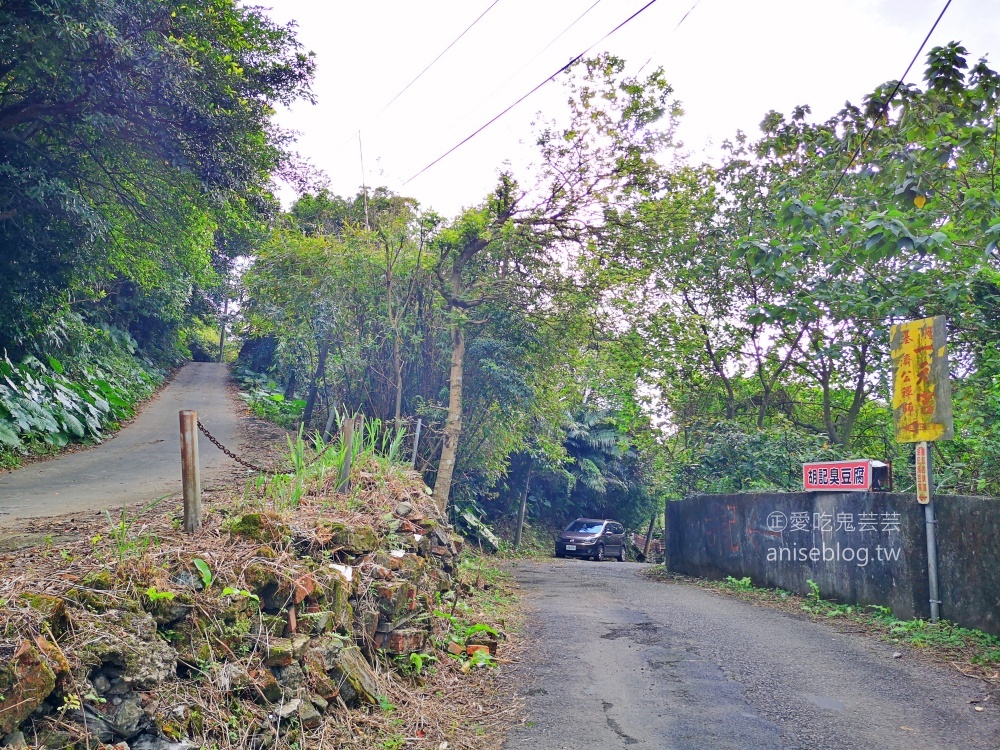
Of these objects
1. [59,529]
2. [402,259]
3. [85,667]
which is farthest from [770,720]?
[402,259]

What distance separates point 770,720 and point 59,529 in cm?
589

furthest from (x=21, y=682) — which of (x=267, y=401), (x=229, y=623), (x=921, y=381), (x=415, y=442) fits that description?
(x=267, y=401)

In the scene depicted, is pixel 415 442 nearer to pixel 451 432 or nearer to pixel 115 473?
pixel 451 432

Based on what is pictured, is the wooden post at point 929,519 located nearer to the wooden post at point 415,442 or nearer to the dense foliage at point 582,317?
the dense foliage at point 582,317

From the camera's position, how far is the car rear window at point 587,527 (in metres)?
25.5

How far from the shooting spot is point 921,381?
8758 millimetres

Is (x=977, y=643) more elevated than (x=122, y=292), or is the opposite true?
(x=122, y=292)

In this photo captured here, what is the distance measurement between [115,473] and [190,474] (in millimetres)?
6799

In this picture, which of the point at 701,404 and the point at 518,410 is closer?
the point at 518,410

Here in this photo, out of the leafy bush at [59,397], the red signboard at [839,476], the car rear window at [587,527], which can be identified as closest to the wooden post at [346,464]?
the red signboard at [839,476]

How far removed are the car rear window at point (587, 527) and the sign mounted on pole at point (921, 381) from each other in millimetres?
17057

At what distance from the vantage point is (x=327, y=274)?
47.1 ft

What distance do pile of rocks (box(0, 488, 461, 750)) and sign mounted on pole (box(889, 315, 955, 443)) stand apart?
6.33 meters

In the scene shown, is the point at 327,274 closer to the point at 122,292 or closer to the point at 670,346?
the point at 670,346
